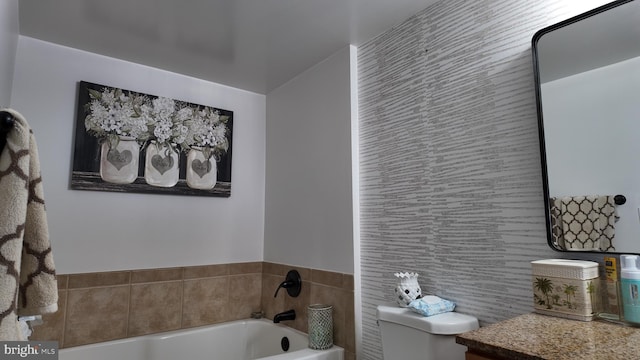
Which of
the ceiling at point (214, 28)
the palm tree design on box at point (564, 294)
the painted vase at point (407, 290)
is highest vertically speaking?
the ceiling at point (214, 28)

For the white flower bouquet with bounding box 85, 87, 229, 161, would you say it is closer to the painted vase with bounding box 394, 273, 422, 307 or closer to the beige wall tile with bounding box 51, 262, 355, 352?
the beige wall tile with bounding box 51, 262, 355, 352

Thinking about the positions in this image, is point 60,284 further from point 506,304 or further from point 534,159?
point 534,159

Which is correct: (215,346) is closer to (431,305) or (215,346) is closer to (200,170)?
(200,170)

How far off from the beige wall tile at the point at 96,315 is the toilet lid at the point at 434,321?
1602 millimetres

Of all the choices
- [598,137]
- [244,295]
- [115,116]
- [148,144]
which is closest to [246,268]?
[244,295]

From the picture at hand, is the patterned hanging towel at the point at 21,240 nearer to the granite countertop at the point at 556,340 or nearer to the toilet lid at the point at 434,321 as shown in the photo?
the granite countertop at the point at 556,340

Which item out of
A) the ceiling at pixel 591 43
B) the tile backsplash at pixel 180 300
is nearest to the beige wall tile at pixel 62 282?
the tile backsplash at pixel 180 300

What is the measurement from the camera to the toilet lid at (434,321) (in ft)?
4.52

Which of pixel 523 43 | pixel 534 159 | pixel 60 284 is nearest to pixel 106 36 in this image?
pixel 60 284

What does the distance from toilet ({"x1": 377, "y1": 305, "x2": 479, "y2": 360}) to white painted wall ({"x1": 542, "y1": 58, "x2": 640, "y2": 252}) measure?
1.95ft

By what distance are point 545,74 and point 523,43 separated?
0.17 m

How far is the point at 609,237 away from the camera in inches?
45.6

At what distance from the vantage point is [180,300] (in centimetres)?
243

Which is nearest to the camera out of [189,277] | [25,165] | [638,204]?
[25,165]
